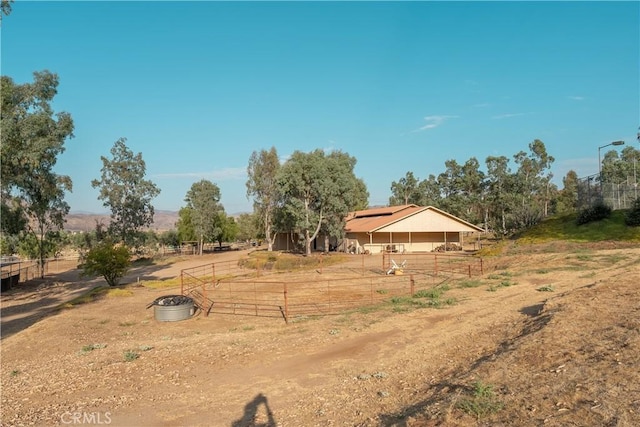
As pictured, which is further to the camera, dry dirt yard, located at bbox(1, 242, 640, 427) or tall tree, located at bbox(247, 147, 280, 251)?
tall tree, located at bbox(247, 147, 280, 251)

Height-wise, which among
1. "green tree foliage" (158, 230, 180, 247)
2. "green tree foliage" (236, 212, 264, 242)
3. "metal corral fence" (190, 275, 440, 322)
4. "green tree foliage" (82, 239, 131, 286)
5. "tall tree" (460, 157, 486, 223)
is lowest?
"metal corral fence" (190, 275, 440, 322)

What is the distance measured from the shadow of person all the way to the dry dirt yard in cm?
4

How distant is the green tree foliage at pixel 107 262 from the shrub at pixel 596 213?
40.0m

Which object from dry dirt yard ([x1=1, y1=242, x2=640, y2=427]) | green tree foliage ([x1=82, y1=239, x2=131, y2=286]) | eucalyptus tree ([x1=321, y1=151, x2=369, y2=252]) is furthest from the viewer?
eucalyptus tree ([x1=321, y1=151, x2=369, y2=252])

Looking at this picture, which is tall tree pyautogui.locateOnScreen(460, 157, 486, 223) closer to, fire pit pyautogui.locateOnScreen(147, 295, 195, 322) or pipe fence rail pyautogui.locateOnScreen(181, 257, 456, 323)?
pipe fence rail pyautogui.locateOnScreen(181, 257, 456, 323)

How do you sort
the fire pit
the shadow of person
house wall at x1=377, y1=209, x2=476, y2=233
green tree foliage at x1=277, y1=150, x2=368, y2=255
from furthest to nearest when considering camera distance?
house wall at x1=377, y1=209, x2=476, y2=233
green tree foliage at x1=277, y1=150, x2=368, y2=255
the fire pit
the shadow of person

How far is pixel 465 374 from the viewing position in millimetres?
7934

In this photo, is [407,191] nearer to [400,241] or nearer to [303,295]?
[400,241]

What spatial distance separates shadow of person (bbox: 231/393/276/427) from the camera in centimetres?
718

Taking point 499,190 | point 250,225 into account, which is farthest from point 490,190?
point 250,225

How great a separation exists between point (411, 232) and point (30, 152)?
38.3m

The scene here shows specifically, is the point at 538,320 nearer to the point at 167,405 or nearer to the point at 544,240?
the point at 167,405

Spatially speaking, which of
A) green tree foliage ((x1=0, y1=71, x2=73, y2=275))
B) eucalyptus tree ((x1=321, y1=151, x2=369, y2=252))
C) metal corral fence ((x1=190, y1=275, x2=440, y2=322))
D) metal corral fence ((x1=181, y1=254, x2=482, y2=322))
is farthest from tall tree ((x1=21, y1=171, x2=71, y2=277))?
eucalyptus tree ((x1=321, y1=151, x2=369, y2=252))

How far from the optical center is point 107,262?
2781 centimetres
